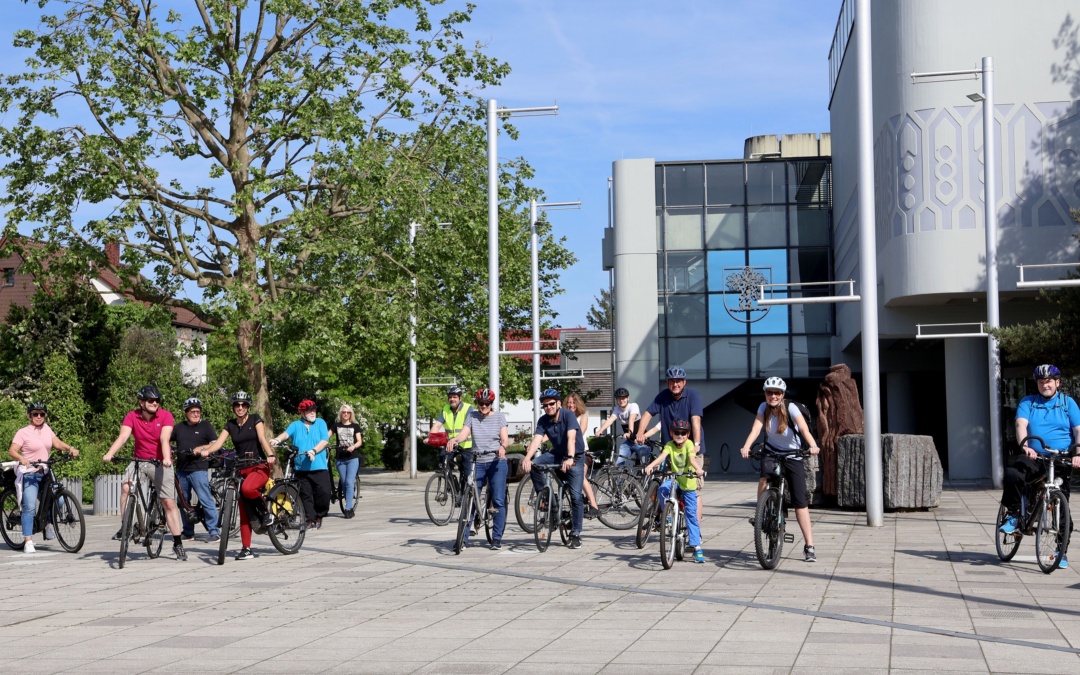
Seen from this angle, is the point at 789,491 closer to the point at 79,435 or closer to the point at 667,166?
the point at 79,435

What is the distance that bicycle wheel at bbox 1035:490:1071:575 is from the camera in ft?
36.3

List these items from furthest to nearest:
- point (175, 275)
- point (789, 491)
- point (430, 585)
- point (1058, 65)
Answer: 1. point (1058, 65)
2. point (175, 275)
3. point (789, 491)
4. point (430, 585)

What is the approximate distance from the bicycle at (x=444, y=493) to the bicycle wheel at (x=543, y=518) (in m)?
4.37

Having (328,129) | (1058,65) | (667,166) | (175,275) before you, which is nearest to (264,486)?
(328,129)

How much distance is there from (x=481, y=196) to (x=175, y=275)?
618 centimetres

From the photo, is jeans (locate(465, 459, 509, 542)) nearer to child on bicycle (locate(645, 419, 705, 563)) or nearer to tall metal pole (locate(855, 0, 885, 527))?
child on bicycle (locate(645, 419, 705, 563))

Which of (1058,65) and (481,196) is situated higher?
(1058,65)

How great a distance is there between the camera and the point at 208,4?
23.6 metres

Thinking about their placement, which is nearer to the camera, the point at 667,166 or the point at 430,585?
the point at 430,585

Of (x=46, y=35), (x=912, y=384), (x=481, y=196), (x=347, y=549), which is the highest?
(x=46, y=35)

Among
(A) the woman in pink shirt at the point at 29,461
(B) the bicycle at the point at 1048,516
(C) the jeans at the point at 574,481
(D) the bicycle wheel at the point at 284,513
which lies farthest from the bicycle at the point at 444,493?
(B) the bicycle at the point at 1048,516

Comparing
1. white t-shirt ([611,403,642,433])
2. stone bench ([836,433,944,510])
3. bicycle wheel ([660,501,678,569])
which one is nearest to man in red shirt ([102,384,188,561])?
bicycle wheel ([660,501,678,569])

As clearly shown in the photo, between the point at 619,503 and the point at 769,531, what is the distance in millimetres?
4825

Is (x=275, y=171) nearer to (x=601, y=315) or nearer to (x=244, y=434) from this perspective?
(x=244, y=434)
